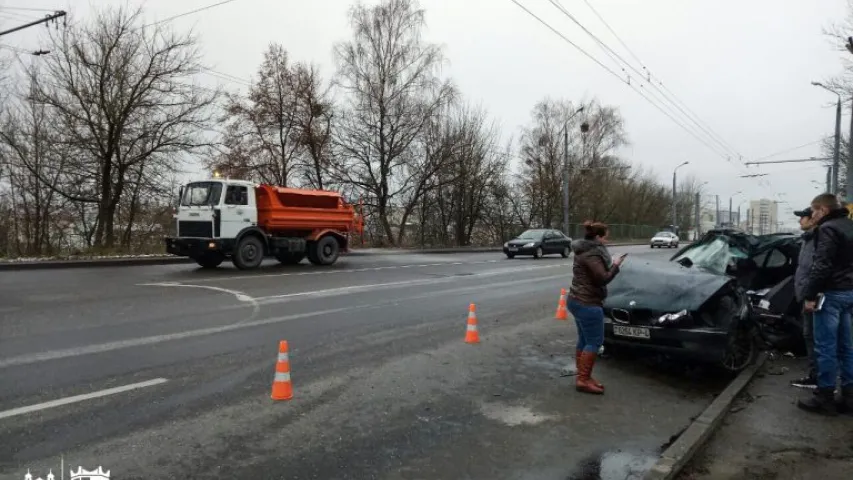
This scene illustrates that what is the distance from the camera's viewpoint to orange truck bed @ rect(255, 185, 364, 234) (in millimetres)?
16797

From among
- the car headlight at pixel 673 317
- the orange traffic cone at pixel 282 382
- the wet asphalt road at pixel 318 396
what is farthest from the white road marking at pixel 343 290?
the car headlight at pixel 673 317

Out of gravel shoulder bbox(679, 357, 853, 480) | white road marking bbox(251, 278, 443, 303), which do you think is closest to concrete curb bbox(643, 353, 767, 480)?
gravel shoulder bbox(679, 357, 853, 480)

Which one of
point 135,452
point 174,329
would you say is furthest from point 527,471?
point 174,329

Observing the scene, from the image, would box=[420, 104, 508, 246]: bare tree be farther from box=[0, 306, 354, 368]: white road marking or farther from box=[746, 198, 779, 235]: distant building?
box=[746, 198, 779, 235]: distant building

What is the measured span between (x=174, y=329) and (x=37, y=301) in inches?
160

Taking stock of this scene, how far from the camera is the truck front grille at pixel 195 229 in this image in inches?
608

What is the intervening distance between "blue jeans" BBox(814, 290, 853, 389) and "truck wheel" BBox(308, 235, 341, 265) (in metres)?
15.4

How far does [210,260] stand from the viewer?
1645 cm

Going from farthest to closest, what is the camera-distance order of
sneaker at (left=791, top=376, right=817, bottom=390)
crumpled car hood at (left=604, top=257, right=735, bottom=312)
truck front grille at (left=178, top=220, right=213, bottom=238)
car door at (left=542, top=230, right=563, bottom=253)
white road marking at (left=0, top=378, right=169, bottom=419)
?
car door at (left=542, top=230, right=563, bottom=253), truck front grille at (left=178, top=220, right=213, bottom=238), crumpled car hood at (left=604, top=257, right=735, bottom=312), sneaker at (left=791, top=376, right=817, bottom=390), white road marking at (left=0, top=378, right=169, bottom=419)

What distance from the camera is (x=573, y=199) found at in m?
50.7

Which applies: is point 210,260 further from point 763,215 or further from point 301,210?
point 763,215

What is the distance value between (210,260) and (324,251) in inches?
150

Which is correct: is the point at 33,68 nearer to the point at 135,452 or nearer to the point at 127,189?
the point at 127,189

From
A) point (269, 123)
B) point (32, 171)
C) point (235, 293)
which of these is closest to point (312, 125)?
point (269, 123)
